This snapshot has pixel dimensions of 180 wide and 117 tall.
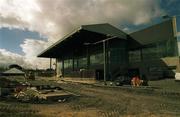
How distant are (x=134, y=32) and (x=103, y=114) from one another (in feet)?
185

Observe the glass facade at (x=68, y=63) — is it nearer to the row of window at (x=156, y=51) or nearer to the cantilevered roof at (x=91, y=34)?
the cantilevered roof at (x=91, y=34)

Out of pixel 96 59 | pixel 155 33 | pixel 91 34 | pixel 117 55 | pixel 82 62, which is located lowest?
pixel 82 62

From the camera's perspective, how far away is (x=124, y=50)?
70688mm

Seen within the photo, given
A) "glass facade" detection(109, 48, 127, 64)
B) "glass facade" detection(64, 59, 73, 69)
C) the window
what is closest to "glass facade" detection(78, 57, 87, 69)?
"glass facade" detection(64, 59, 73, 69)

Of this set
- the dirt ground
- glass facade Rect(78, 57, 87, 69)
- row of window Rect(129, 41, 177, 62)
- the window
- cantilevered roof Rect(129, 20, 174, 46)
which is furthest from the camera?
glass facade Rect(78, 57, 87, 69)

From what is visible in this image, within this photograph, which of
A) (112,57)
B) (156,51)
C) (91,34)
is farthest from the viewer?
(112,57)

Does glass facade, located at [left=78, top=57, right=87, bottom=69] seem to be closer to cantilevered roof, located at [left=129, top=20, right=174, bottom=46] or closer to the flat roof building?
the flat roof building

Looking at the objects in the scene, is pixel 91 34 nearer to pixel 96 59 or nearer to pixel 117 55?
pixel 96 59

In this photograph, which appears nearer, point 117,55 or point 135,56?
point 135,56

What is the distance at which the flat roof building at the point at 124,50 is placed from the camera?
57.7 metres

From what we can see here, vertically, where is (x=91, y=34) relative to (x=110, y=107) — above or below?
above

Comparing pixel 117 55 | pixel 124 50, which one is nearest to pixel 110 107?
pixel 117 55

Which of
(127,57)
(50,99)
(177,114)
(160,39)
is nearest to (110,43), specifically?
(127,57)

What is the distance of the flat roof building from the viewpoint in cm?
5772
